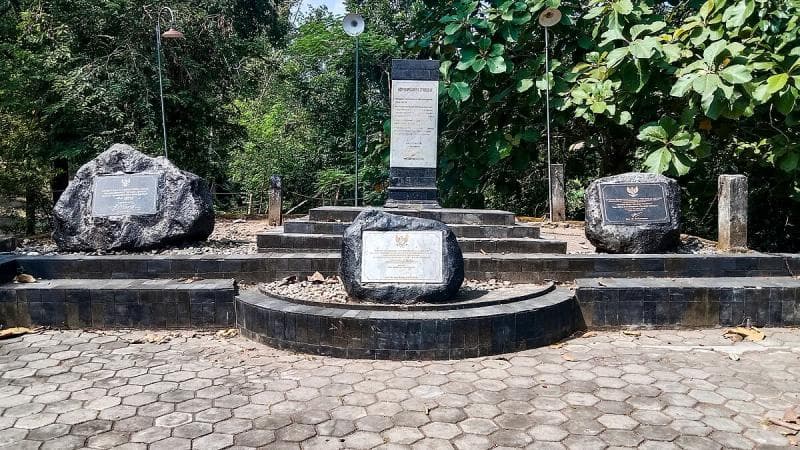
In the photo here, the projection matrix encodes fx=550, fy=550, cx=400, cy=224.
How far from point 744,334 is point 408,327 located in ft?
10.4

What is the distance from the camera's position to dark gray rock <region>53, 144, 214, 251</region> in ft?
21.4

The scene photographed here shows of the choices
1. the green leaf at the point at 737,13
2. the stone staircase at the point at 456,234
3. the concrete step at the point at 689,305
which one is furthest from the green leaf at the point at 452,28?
the concrete step at the point at 689,305

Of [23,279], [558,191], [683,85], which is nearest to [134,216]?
[23,279]

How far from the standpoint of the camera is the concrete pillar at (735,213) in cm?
677

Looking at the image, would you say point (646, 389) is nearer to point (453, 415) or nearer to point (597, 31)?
point (453, 415)

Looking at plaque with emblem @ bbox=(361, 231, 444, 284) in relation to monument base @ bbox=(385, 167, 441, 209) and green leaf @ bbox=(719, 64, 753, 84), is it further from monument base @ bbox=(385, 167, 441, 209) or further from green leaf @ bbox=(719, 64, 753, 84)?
green leaf @ bbox=(719, 64, 753, 84)

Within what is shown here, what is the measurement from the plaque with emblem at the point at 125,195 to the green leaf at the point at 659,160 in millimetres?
6505

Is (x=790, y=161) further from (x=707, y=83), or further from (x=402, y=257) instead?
(x=402, y=257)

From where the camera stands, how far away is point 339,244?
6.73 metres

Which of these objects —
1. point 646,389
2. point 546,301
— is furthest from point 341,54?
point 646,389

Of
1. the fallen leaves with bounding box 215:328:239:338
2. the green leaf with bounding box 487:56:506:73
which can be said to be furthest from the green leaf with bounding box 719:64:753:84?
the fallen leaves with bounding box 215:328:239:338

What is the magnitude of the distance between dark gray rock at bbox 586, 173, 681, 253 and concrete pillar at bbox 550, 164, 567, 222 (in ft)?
9.06

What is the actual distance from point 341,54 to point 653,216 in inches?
424

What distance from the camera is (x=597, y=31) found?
348 inches
